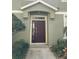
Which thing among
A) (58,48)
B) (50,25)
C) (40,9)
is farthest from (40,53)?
(40,9)

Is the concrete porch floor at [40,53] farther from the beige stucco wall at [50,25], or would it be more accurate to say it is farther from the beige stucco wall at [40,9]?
the beige stucco wall at [40,9]

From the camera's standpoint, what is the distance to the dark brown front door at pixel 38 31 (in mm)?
4656

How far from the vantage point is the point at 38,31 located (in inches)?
186

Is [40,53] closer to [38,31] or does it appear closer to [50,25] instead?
[38,31]

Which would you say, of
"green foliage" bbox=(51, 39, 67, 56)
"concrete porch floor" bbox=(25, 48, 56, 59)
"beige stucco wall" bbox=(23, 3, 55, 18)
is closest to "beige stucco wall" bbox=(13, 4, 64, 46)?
"beige stucco wall" bbox=(23, 3, 55, 18)

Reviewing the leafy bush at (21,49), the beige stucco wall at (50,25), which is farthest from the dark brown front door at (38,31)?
the leafy bush at (21,49)

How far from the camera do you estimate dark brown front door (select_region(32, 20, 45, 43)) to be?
183 inches

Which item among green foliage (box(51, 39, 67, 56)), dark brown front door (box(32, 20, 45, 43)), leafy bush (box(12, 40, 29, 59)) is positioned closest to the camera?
leafy bush (box(12, 40, 29, 59))

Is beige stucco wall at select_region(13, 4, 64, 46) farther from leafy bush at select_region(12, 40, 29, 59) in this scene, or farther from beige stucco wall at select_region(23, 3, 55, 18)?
leafy bush at select_region(12, 40, 29, 59)

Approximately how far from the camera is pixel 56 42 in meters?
4.86
